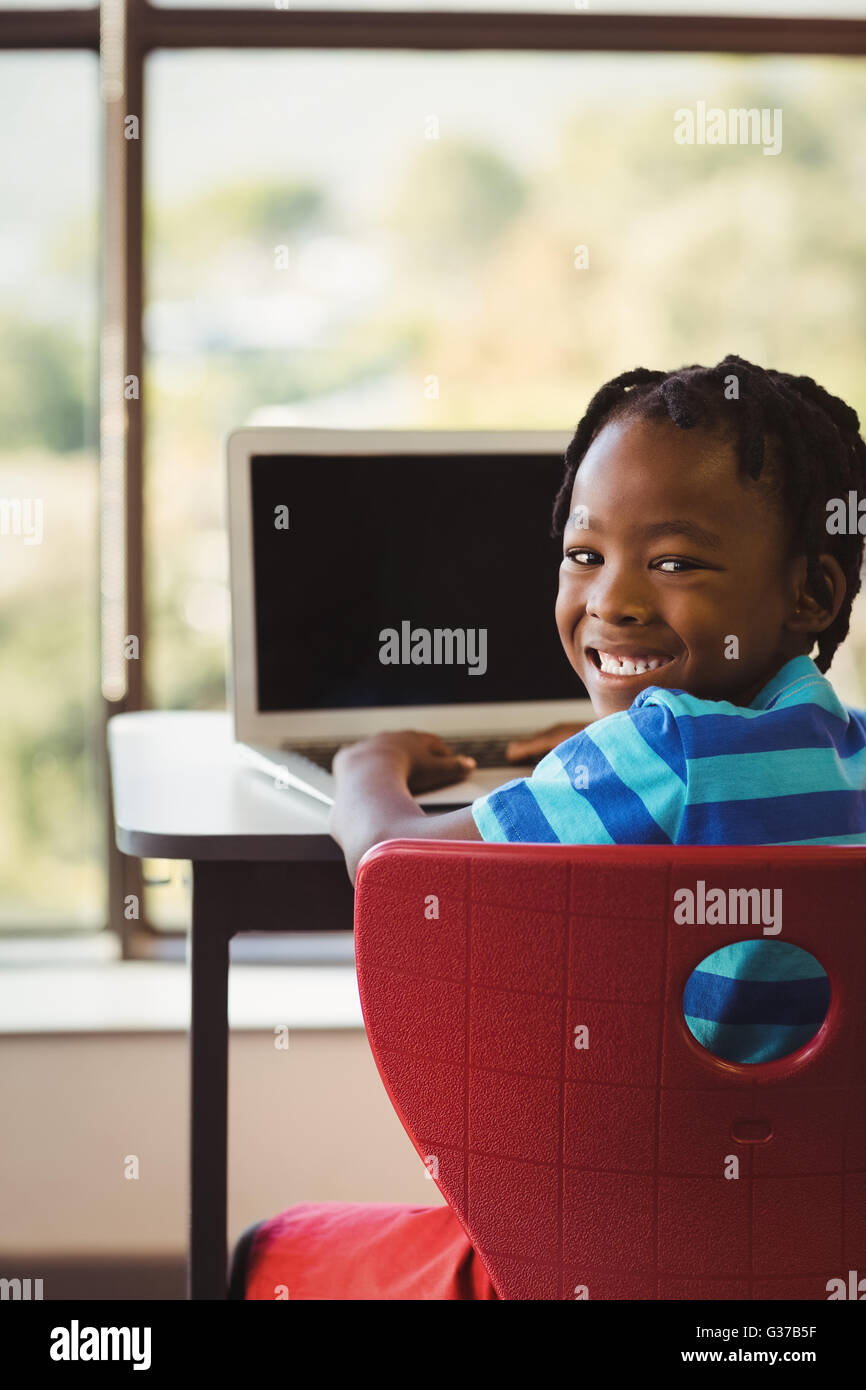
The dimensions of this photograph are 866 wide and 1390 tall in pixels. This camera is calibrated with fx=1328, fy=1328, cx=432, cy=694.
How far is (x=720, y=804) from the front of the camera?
0.73 metres

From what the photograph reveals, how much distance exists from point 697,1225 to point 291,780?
68cm

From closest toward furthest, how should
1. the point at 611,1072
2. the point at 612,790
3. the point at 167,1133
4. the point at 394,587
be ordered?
the point at 611,1072 < the point at 612,790 < the point at 394,587 < the point at 167,1133

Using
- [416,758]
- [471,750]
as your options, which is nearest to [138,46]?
[471,750]

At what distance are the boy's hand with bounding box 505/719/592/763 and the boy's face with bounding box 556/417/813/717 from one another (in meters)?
0.46

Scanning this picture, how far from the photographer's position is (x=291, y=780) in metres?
1.25

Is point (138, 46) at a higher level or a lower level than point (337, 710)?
higher

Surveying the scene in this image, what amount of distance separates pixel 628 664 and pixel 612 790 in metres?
0.17

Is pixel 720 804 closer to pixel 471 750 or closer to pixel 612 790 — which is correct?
pixel 612 790

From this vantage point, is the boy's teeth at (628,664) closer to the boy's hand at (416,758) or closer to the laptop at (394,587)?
the boy's hand at (416,758)

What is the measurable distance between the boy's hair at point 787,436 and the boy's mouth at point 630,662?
4.3 inches

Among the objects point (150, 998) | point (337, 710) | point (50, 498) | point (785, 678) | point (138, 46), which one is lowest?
point (150, 998)

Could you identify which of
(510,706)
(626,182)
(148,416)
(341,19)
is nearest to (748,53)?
(626,182)

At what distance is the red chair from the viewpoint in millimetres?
607

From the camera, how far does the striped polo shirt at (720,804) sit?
73 centimetres
